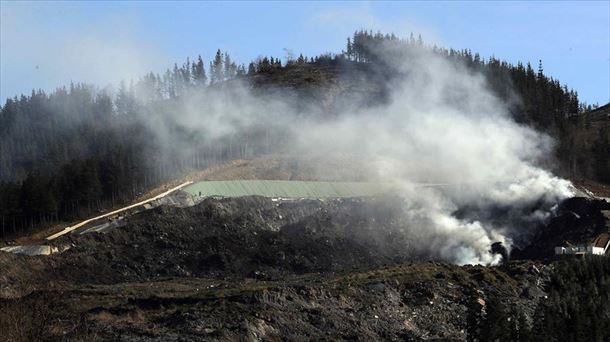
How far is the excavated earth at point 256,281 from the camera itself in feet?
241

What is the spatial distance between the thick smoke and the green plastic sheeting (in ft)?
19.5

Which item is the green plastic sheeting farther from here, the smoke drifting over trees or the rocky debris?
the rocky debris

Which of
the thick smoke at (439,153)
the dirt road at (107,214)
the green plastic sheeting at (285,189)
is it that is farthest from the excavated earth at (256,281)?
the green plastic sheeting at (285,189)

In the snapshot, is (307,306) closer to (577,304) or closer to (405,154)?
(577,304)

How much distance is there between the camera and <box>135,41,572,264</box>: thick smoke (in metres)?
125

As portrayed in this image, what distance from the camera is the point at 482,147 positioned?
Result: 496 feet

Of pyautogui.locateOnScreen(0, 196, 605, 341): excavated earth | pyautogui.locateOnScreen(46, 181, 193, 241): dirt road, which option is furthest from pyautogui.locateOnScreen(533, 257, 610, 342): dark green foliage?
pyautogui.locateOnScreen(46, 181, 193, 241): dirt road

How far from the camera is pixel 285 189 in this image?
148m

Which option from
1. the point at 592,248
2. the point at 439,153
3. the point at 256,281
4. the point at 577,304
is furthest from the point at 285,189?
the point at 577,304

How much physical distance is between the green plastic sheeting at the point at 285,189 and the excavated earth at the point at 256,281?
720cm

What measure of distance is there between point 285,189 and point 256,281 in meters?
47.6

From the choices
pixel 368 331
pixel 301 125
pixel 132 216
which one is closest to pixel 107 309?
pixel 368 331

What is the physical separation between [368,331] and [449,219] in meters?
51.9

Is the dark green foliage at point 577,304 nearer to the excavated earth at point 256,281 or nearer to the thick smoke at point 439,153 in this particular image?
the excavated earth at point 256,281
